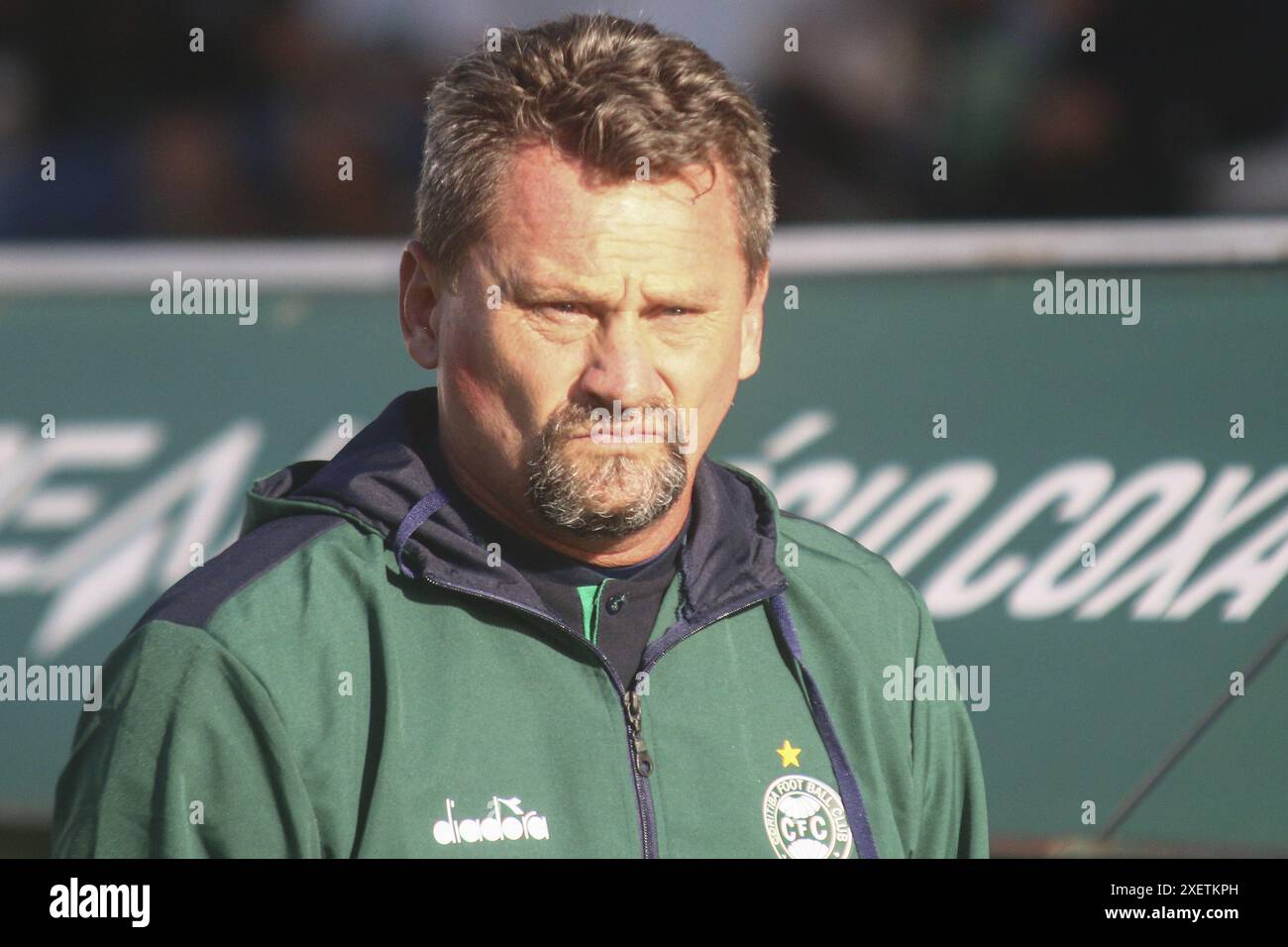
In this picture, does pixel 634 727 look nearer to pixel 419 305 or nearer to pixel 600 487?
pixel 600 487

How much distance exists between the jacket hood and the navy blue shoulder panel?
3cm

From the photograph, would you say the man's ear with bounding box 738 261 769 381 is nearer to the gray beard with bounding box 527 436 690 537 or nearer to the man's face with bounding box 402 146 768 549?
the man's face with bounding box 402 146 768 549

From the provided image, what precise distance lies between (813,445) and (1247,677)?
112 cm

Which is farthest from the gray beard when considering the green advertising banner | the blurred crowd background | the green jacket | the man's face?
the blurred crowd background

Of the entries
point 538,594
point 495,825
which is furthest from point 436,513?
point 495,825

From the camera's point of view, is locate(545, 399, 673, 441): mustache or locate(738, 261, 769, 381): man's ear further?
locate(738, 261, 769, 381): man's ear

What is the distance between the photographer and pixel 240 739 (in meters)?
1.88

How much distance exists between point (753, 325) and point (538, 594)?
0.50m

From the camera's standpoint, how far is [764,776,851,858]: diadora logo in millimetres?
2088

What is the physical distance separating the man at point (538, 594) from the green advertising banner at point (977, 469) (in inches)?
68.7

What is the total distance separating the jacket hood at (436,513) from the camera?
2051 millimetres

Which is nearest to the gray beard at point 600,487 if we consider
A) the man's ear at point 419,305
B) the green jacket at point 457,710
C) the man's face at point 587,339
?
the man's face at point 587,339

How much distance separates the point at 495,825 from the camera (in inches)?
77.3

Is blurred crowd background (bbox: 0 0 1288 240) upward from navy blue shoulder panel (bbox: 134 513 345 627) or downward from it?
upward
